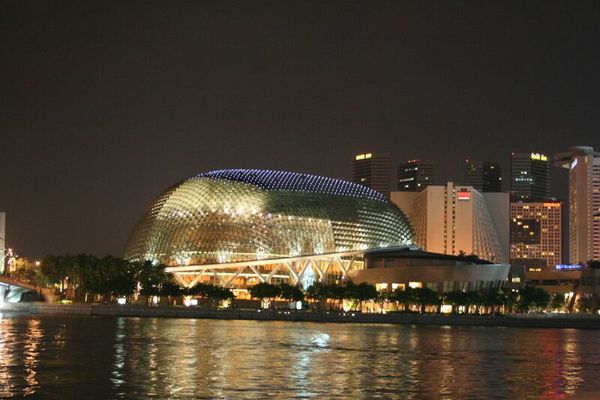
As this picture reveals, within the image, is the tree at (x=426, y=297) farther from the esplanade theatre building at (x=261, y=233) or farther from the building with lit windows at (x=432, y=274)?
the esplanade theatre building at (x=261, y=233)

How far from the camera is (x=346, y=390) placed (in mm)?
47406

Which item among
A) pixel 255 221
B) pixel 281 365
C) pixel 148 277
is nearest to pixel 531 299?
pixel 255 221

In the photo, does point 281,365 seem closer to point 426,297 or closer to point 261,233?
point 426,297

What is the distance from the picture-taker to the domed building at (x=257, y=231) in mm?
158875

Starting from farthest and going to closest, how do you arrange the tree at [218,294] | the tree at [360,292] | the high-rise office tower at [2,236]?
the high-rise office tower at [2,236], the tree at [360,292], the tree at [218,294]

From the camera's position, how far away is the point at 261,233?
15912 centimetres

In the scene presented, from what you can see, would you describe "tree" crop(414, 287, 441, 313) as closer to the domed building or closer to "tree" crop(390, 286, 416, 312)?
"tree" crop(390, 286, 416, 312)

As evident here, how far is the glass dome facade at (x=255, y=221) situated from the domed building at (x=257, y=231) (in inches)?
6.0

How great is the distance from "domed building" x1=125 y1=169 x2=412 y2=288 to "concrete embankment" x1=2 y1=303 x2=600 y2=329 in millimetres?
26983

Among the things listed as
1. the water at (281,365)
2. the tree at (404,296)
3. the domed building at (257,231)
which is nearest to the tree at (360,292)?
the tree at (404,296)

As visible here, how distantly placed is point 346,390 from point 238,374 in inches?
283

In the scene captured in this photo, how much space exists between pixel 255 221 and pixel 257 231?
67.6 inches

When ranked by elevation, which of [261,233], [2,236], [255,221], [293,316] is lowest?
[293,316]

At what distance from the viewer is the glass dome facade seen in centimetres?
15912
